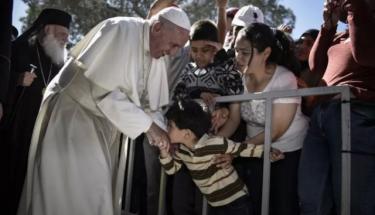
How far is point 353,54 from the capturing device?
7.75 ft

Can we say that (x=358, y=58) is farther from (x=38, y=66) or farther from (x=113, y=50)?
(x=38, y=66)

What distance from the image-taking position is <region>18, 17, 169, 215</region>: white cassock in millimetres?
2963

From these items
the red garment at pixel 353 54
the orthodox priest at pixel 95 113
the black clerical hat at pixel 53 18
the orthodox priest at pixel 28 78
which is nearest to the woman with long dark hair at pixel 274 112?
the red garment at pixel 353 54

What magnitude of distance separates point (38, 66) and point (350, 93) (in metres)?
3.45

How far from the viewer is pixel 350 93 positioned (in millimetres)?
2375

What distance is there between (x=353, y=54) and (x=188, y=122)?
1.15 m

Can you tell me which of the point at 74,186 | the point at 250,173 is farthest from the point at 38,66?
the point at 250,173

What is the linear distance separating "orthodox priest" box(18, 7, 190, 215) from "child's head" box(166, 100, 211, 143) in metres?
0.13

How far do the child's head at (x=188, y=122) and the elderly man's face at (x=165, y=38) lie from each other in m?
0.43

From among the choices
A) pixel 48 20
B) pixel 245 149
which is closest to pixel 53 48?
pixel 48 20

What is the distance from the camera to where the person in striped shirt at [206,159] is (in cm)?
291

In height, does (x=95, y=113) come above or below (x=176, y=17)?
below

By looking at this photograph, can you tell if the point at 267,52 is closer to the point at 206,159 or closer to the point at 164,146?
the point at 206,159

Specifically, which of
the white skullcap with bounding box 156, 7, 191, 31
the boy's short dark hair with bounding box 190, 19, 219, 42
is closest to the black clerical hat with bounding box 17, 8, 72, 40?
the boy's short dark hair with bounding box 190, 19, 219, 42
